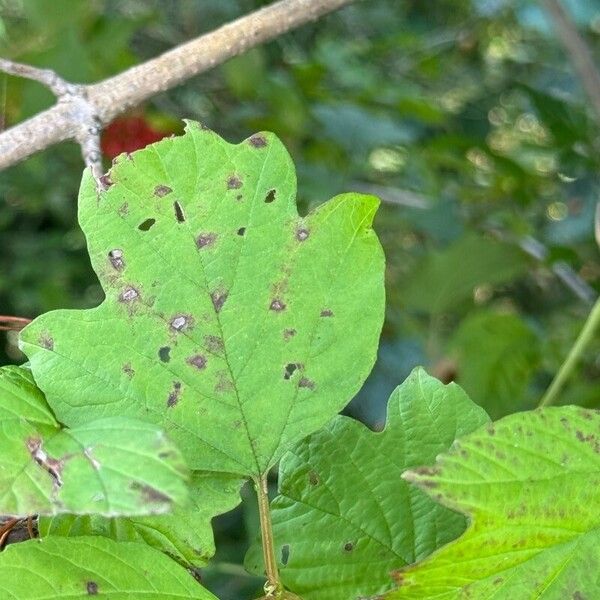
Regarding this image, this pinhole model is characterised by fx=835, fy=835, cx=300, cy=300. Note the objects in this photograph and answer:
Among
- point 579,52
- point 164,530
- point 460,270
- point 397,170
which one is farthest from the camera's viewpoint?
point 397,170

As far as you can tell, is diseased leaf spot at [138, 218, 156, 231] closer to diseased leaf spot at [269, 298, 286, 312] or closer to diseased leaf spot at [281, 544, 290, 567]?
diseased leaf spot at [269, 298, 286, 312]

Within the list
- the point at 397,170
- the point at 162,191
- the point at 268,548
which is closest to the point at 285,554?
the point at 268,548

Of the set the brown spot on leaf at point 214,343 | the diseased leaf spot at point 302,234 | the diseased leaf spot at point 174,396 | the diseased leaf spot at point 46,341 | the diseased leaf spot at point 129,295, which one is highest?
the diseased leaf spot at point 302,234

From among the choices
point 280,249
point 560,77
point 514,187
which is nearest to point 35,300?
point 514,187

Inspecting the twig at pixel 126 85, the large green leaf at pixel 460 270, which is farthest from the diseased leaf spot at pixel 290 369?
the large green leaf at pixel 460 270

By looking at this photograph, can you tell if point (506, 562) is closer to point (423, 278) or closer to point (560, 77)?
point (423, 278)

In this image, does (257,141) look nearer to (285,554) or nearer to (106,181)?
(106,181)

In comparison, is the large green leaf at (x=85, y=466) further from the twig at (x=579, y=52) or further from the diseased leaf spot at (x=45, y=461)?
the twig at (x=579, y=52)
